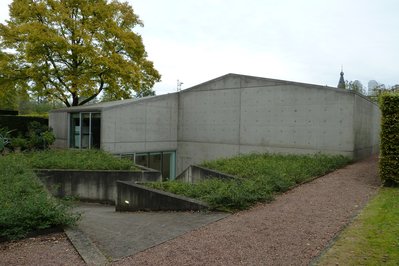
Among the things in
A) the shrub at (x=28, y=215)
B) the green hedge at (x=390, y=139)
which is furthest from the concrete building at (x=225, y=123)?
the shrub at (x=28, y=215)

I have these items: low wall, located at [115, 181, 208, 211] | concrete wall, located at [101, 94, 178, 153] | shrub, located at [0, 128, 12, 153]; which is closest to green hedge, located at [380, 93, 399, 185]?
low wall, located at [115, 181, 208, 211]

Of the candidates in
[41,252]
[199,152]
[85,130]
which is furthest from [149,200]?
[199,152]

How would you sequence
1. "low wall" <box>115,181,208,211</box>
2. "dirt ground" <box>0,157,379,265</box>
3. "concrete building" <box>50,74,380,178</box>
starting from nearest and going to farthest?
"dirt ground" <box>0,157,379,265</box>
"low wall" <box>115,181,208,211</box>
"concrete building" <box>50,74,380,178</box>

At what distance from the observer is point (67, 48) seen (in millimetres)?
22062

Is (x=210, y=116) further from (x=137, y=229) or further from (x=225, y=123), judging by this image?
(x=137, y=229)

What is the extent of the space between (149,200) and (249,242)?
4.51 metres

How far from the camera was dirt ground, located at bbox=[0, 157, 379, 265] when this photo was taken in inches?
194

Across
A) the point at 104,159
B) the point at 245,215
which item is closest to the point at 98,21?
the point at 104,159

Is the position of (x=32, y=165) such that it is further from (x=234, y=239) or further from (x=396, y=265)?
(x=396, y=265)

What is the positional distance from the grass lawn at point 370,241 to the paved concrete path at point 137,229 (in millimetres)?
2709

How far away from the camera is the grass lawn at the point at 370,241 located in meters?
4.68

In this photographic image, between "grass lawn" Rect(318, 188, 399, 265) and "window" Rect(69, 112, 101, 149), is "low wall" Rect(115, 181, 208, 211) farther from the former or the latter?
"window" Rect(69, 112, 101, 149)

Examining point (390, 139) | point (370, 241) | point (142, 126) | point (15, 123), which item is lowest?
point (370, 241)

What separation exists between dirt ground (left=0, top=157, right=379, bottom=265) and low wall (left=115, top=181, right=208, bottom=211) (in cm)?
147
